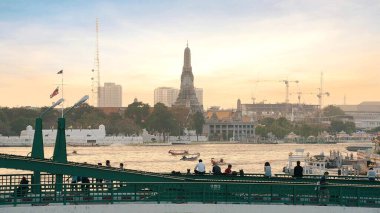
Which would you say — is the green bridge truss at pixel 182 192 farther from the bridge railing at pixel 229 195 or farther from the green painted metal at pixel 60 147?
the green painted metal at pixel 60 147

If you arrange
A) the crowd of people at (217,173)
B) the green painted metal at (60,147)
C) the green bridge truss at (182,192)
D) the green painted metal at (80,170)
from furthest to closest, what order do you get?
1. the green painted metal at (60,147)
2. the green painted metal at (80,170)
3. the crowd of people at (217,173)
4. the green bridge truss at (182,192)

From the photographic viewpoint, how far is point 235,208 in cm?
2798

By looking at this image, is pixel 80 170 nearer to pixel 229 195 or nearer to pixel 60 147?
pixel 60 147

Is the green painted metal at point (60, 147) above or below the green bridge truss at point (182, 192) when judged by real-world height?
above

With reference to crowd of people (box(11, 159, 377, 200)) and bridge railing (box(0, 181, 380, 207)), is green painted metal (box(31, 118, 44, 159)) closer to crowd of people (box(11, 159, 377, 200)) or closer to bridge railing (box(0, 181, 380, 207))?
crowd of people (box(11, 159, 377, 200))

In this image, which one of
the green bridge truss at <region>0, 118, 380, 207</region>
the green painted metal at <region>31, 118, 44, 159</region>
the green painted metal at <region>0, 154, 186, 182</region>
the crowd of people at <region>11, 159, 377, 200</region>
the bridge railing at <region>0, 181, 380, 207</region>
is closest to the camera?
the green bridge truss at <region>0, 118, 380, 207</region>

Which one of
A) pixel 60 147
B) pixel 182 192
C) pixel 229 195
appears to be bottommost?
pixel 229 195

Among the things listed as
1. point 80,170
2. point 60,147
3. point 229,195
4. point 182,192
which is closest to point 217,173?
point 229,195

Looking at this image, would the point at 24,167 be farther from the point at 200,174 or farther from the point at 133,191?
the point at 200,174

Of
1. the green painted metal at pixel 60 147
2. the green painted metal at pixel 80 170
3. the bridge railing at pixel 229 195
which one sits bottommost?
the bridge railing at pixel 229 195

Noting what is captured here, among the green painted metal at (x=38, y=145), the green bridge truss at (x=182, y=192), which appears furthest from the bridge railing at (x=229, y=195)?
the green painted metal at (x=38, y=145)

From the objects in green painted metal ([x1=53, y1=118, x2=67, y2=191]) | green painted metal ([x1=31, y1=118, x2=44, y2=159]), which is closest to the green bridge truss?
green painted metal ([x1=53, y1=118, x2=67, y2=191])

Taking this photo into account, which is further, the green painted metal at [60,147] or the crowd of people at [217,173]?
the green painted metal at [60,147]

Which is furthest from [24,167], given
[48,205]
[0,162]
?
[48,205]
